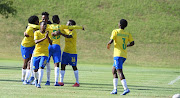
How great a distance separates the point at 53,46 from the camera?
15.2 metres

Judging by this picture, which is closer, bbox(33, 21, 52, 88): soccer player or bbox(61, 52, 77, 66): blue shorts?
bbox(33, 21, 52, 88): soccer player

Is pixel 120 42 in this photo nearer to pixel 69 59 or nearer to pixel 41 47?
pixel 41 47

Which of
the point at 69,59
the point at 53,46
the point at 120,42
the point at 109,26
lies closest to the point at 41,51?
the point at 53,46

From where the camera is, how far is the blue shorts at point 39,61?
1392 cm

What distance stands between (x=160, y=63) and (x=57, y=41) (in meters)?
32.8

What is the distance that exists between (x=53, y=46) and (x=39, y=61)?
1.22m

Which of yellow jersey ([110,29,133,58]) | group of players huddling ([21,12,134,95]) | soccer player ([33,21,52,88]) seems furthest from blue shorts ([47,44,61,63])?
yellow jersey ([110,29,133,58])

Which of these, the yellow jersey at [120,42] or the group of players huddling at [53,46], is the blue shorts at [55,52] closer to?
the group of players huddling at [53,46]

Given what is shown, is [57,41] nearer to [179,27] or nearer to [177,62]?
[177,62]

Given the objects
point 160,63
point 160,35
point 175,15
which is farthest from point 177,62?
point 175,15

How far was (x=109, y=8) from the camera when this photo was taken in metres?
69.9

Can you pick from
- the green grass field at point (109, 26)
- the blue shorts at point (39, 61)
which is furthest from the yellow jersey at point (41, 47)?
the green grass field at point (109, 26)

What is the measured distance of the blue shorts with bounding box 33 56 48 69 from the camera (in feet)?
45.7

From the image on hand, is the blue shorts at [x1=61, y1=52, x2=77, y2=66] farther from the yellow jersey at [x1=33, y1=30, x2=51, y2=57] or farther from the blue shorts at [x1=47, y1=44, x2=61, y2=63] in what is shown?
the yellow jersey at [x1=33, y1=30, x2=51, y2=57]
